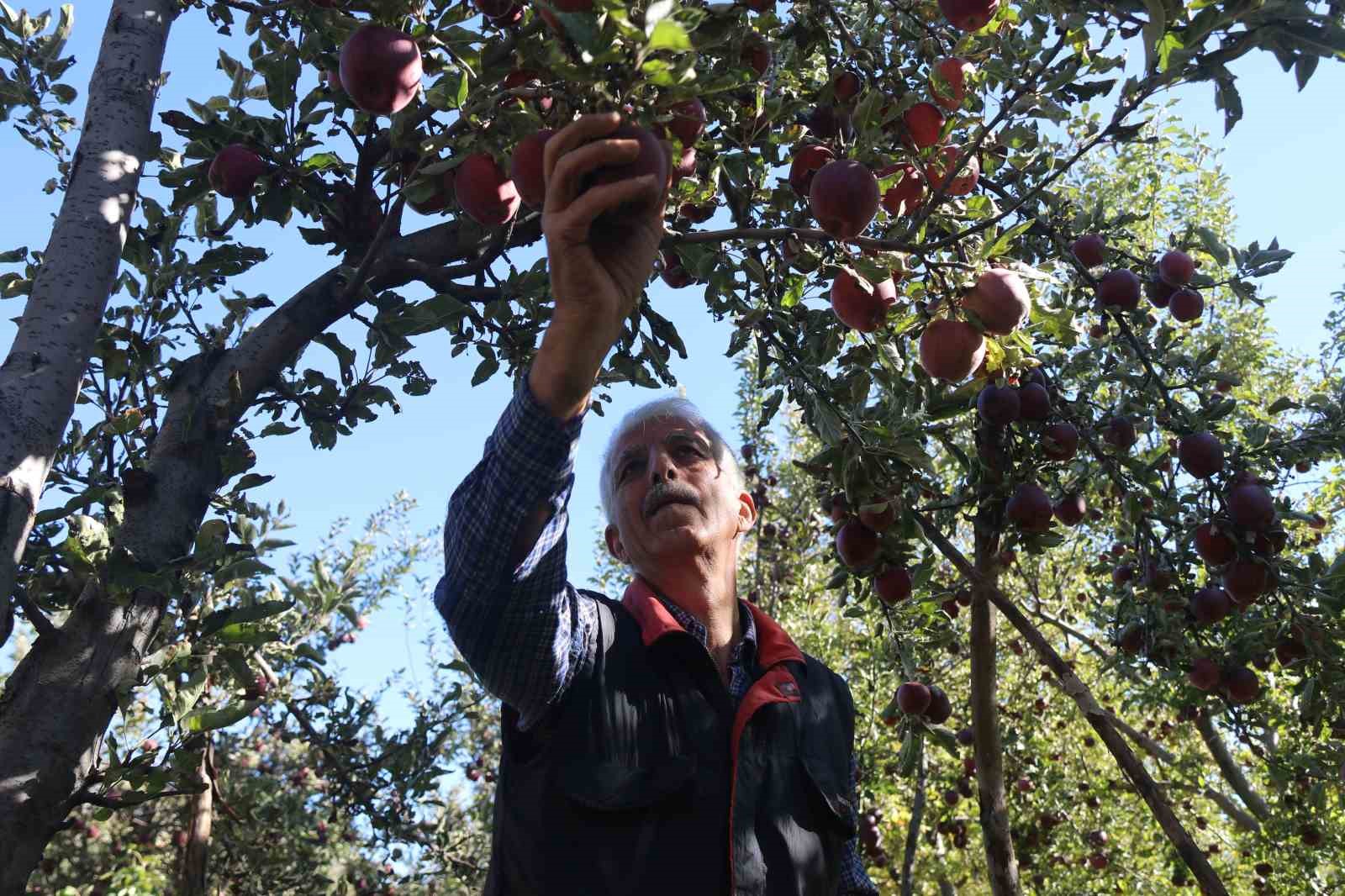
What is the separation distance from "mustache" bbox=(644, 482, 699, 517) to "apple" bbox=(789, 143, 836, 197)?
2.74ft

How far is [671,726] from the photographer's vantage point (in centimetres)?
210

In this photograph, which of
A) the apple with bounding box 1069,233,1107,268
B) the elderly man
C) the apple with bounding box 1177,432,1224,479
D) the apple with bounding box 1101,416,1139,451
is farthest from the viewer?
the apple with bounding box 1101,416,1139,451

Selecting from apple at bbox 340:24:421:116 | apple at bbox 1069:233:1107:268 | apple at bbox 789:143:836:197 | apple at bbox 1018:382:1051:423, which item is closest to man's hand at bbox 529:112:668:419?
apple at bbox 340:24:421:116

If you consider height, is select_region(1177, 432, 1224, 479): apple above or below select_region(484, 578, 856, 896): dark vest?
above

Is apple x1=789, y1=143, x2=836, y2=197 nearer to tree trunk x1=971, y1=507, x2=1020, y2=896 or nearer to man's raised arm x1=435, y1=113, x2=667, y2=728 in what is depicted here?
man's raised arm x1=435, y1=113, x2=667, y2=728

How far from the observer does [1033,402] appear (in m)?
3.02

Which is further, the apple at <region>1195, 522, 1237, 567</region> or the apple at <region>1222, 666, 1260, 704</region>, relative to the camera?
the apple at <region>1222, 666, 1260, 704</region>

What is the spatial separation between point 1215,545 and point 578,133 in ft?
8.84

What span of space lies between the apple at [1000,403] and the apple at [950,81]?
0.96 m

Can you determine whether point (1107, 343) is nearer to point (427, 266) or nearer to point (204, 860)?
point (427, 266)

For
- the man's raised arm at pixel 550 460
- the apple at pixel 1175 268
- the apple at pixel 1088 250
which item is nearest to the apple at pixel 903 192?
the man's raised arm at pixel 550 460

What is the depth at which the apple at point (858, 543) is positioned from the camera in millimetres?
2674

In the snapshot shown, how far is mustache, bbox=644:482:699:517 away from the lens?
8.54 feet

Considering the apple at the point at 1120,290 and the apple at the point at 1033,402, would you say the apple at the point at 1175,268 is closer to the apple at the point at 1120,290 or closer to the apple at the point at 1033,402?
the apple at the point at 1120,290
